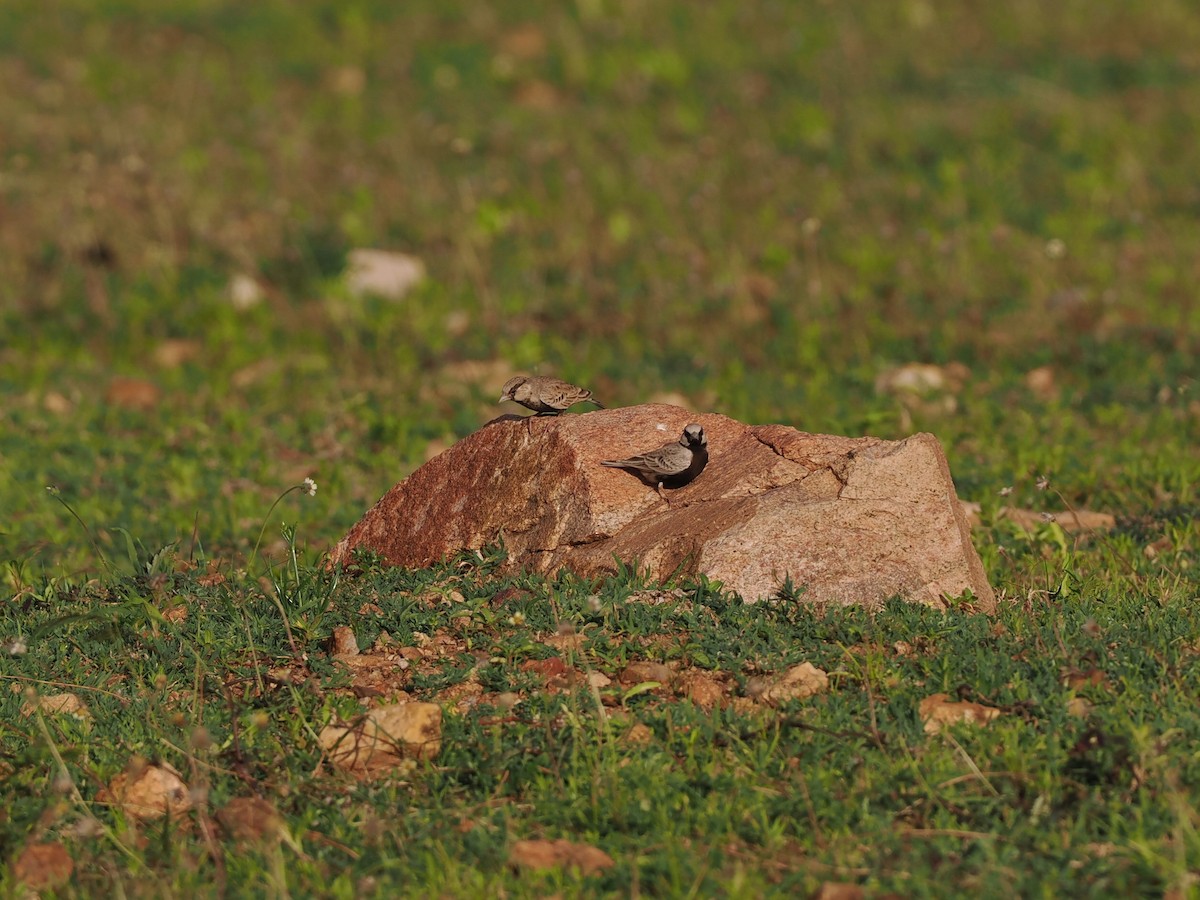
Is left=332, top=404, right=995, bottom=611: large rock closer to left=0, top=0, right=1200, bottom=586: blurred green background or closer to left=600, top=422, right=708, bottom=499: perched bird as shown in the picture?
left=600, top=422, right=708, bottom=499: perched bird

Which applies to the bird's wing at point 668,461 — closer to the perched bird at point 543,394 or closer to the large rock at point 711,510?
the large rock at point 711,510

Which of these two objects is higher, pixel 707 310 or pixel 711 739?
pixel 711 739

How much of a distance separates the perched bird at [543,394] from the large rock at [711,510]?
0.13 meters

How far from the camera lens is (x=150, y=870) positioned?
12.9 ft

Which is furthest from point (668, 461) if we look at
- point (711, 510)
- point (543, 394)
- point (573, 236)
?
point (573, 236)

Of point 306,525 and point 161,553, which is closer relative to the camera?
point 161,553

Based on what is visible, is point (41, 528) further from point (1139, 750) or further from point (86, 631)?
point (1139, 750)

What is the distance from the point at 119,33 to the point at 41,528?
9731mm

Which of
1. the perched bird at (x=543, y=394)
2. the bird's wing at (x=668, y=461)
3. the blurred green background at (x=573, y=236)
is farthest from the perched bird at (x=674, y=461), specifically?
the blurred green background at (x=573, y=236)

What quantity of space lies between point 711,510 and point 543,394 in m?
1.04

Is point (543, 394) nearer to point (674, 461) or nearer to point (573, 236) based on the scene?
point (674, 461)

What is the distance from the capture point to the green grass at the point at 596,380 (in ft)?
13.5

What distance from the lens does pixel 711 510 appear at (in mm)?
5484

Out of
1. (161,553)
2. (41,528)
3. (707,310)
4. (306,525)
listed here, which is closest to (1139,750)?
(161,553)
